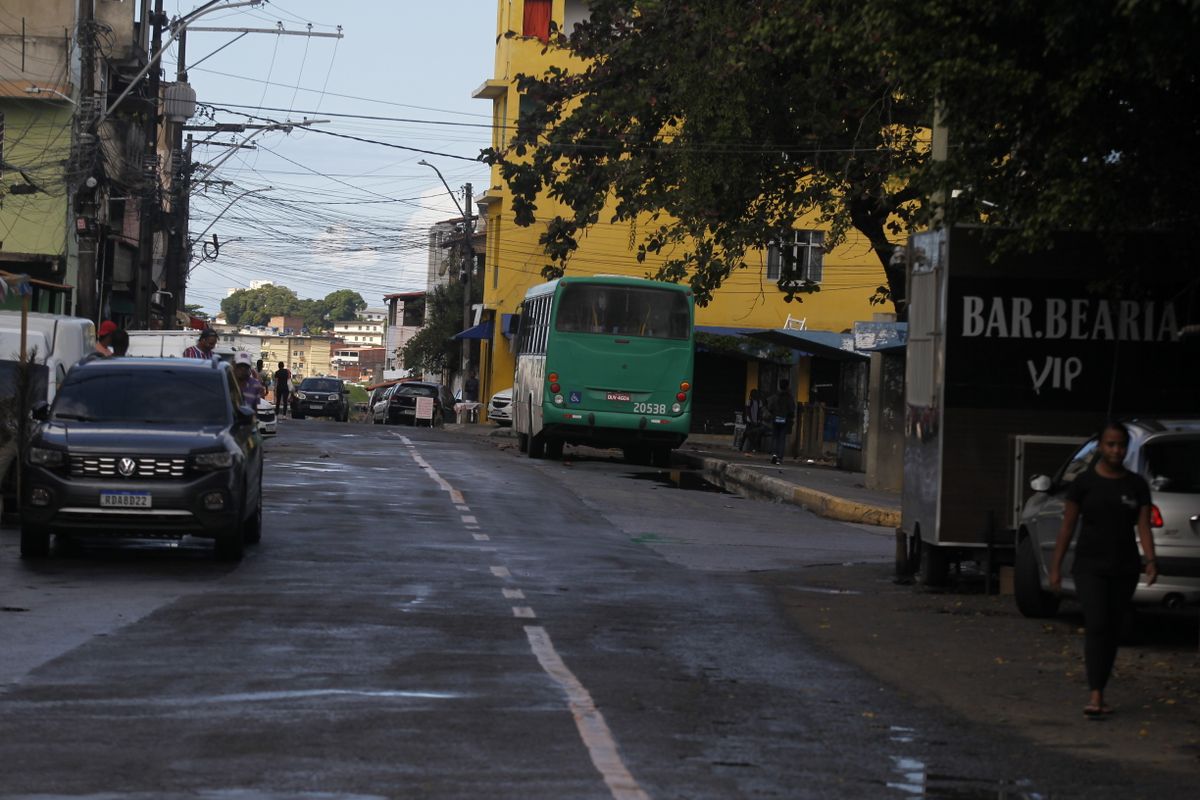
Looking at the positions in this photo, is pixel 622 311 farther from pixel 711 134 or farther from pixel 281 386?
pixel 281 386

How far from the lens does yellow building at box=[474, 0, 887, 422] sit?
191 ft

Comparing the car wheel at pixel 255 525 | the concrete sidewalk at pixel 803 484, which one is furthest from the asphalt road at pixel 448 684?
the concrete sidewalk at pixel 803 484

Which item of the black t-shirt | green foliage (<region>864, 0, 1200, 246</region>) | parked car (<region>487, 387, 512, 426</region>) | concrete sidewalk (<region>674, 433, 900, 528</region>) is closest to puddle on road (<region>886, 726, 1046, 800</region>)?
the black t-shirt

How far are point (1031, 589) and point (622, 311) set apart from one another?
22146 millimetres

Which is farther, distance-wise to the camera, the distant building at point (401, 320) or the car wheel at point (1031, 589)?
the distant building at point (401, 320)

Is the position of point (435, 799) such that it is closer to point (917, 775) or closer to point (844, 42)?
point (917, 775)

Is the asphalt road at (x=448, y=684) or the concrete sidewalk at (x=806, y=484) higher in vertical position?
the concrete sidewalk at (x=806, y=484)

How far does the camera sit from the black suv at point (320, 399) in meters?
75.5

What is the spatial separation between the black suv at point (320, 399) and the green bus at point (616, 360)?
40.2m

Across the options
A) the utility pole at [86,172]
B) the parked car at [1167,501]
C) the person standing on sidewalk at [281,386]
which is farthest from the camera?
the person standing on sidewalk at [281,386]

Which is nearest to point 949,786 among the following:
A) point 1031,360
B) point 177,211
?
point 1031,360

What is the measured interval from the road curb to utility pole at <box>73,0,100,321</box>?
13.1 m

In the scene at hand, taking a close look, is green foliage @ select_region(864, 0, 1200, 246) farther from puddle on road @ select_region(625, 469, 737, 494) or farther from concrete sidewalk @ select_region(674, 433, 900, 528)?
puddle on road @ select_region(625, 469, 737, 494)

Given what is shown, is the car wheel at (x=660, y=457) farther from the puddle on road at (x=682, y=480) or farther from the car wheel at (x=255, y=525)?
the car wheel at (x=255, y=525)
